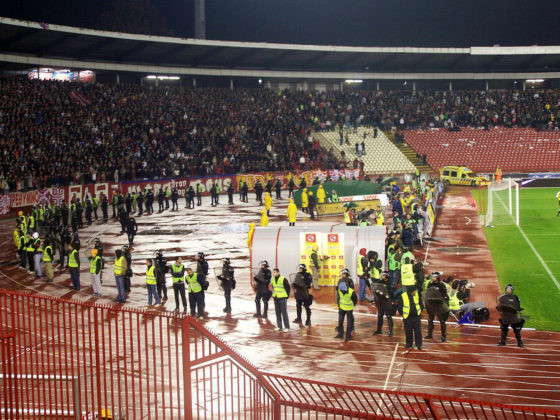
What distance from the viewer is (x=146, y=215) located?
41188 mm

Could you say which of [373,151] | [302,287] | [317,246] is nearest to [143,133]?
[373,151]

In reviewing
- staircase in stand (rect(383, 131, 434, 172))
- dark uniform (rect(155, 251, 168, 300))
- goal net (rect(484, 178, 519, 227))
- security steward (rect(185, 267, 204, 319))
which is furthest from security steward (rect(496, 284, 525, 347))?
staircase in stand (rect(383, 131, 434, 172))

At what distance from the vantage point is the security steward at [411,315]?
15.1 meters

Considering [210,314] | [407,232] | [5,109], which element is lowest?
[210,314]

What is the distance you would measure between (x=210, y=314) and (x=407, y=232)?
936 centimetres

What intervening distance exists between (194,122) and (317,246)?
37470 millimetres

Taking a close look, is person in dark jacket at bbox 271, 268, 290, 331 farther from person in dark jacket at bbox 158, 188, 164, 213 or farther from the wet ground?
person in dark jacket at bbox 158, 188, 164, 213

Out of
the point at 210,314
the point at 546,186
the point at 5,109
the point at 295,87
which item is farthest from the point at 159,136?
the point at 210,314

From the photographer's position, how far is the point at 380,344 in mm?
15742

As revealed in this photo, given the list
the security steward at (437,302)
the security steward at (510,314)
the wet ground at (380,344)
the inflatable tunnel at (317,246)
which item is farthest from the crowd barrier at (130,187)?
the security steward at (510,314)

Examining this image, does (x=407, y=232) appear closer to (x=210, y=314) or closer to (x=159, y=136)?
(x=210, y=314)

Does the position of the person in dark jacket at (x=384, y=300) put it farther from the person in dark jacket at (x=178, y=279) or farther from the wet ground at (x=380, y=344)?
the person in dark jacket at (x=178, y=279)

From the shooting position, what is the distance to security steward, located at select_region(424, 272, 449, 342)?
15.8 m

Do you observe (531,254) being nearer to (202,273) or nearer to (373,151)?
(202,273)
